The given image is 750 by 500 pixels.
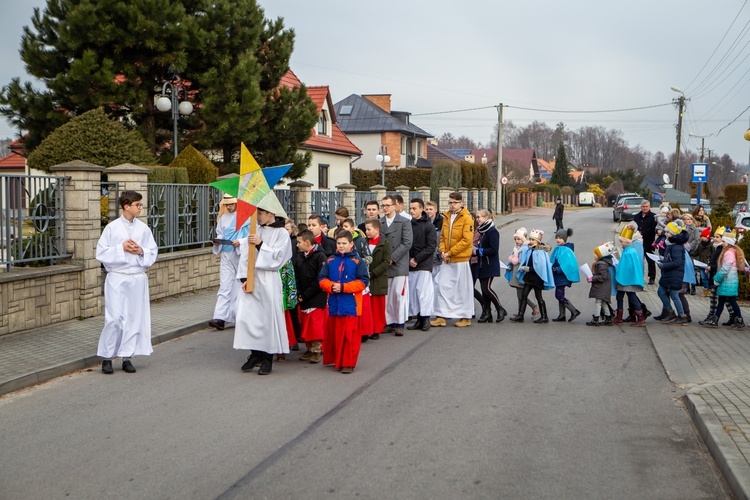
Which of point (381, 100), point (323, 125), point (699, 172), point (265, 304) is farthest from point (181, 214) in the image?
point (381, 100)

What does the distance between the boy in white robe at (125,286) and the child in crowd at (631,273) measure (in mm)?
6822

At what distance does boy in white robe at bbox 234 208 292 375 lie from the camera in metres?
8.44

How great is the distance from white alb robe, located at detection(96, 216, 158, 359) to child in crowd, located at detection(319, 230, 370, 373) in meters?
1.94

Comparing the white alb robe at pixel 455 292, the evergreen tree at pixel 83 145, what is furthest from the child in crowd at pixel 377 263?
the evergreen tree at pixel 83 145

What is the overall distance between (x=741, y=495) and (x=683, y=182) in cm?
16282

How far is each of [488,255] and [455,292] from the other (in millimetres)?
830

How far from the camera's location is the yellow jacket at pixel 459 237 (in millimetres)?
11859

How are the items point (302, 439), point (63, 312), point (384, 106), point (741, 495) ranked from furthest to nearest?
point (384, 106) < point (63, 312) < point (302, 439) < point (741, 495)

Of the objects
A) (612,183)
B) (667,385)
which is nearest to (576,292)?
(667,385)

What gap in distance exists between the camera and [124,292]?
335 inches

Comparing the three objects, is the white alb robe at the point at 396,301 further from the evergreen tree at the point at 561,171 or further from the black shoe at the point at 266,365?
the evergreen tree at the point at 561,171

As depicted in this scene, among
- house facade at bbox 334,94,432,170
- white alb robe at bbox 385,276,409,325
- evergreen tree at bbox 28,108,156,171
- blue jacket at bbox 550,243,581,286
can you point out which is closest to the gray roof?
house facade at bbox 334,94,432,170

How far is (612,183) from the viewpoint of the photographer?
4225 inches

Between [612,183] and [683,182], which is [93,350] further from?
[683,182]
